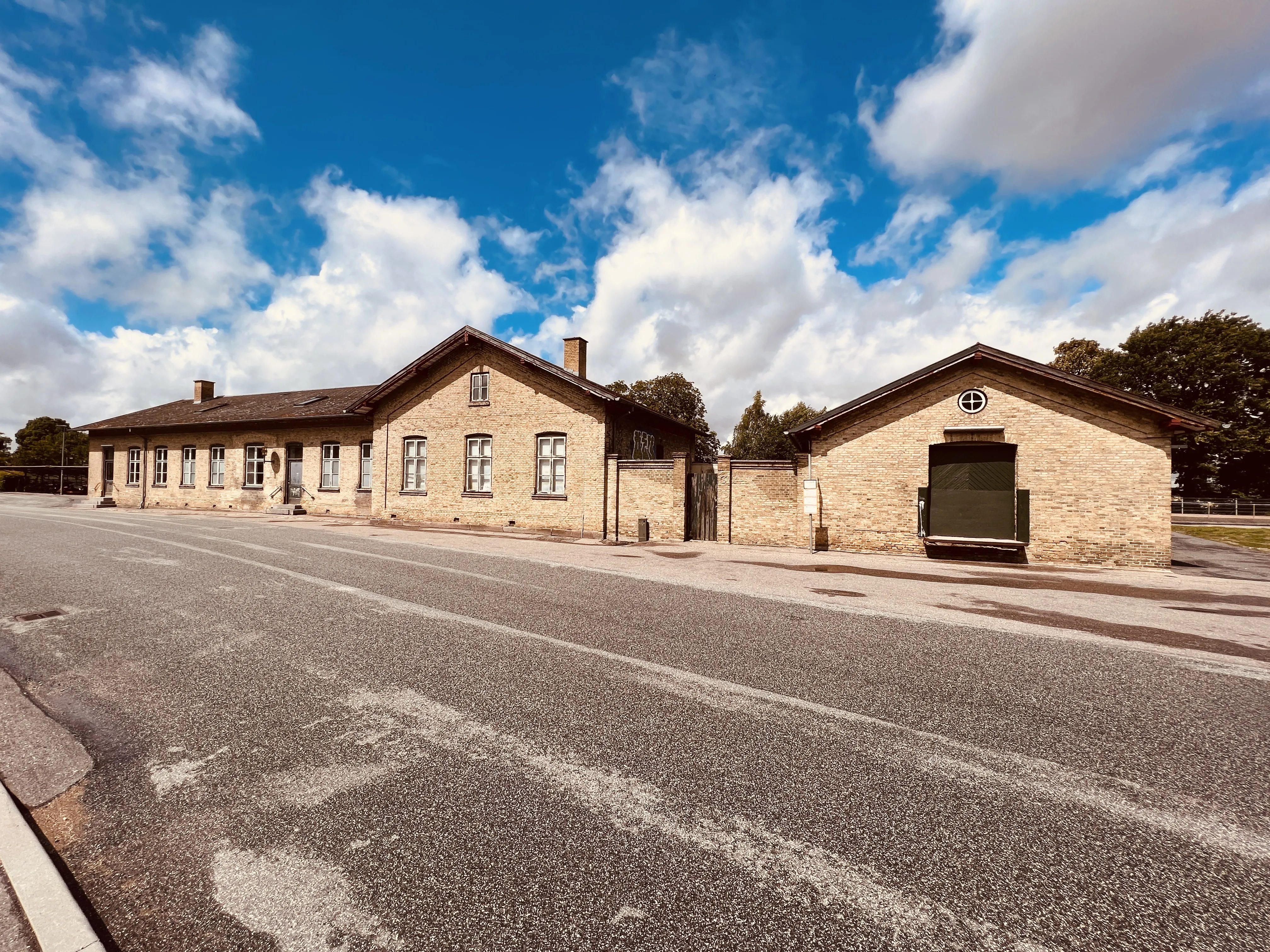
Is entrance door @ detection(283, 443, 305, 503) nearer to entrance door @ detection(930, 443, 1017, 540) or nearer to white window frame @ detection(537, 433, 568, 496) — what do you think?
white window frame @ detection(537, 433, 568, 496)

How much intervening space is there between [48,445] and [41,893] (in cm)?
7644

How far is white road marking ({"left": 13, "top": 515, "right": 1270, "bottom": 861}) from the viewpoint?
2.83 m

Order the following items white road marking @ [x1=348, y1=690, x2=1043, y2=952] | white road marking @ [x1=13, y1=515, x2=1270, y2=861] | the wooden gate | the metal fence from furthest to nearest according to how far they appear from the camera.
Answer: the metal fence
the wooden gate
white road marking @ [x1=13, y1=515, x2=1270, y2=861]
white road marking @ [x1=348, y1=690, x2=1043, y2=952]

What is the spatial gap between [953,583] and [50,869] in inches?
447

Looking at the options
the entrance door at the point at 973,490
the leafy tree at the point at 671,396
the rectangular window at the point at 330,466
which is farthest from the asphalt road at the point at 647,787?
the leafy tree at the point at 671,396

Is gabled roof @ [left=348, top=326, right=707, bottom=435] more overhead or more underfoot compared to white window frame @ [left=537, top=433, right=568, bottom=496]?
more overhead

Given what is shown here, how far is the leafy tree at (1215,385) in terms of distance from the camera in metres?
36.3

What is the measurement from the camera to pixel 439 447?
20.6 metres

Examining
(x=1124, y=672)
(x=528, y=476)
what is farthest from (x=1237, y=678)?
(x=528, y=476)

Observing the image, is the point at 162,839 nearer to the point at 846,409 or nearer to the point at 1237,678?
the point at 1237,678

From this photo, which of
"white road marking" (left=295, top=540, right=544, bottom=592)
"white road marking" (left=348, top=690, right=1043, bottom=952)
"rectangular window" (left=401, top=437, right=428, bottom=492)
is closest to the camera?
"white road marking" (left=348, top=690, right=1043, bottom=952)

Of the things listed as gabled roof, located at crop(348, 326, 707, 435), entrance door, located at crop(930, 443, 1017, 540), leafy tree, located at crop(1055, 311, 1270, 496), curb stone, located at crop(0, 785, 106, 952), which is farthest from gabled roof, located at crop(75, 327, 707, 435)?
leafy tree, located at crop(1055, 311, 1270, 496)

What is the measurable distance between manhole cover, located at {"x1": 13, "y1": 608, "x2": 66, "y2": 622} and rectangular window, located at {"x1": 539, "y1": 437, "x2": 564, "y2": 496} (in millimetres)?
12377

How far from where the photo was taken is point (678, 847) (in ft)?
8.73
